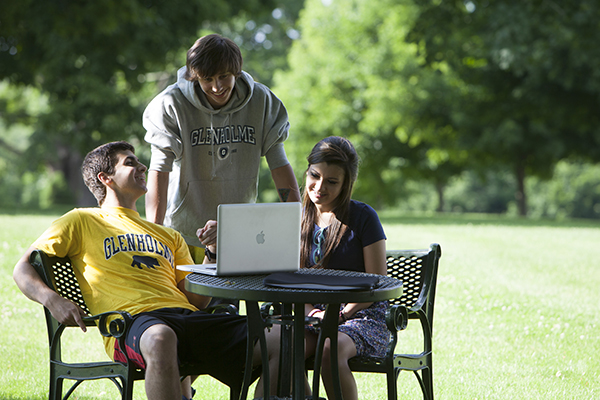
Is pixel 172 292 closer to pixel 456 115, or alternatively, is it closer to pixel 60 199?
pixel 456 115

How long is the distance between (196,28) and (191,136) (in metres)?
15.7

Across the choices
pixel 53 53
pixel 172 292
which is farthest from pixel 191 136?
pixel 53 53

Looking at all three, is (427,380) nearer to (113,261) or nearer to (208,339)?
(208,339)

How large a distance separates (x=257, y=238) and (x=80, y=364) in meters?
1.12

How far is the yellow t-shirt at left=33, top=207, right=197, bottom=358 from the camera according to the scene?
3.07 m

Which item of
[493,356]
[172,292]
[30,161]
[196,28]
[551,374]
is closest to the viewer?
[172,292]

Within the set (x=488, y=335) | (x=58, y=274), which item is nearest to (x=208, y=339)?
(x=58, y=274)

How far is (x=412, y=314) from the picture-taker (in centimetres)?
→ 365

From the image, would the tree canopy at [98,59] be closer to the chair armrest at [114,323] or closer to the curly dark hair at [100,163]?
the curly dark hair at [100,163]

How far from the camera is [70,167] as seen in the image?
27547 millimetres

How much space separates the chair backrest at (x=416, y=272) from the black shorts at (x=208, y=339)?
3.39 feet

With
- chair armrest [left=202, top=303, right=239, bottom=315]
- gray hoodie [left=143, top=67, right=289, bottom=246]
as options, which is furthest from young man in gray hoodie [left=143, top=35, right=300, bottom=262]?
chair armrest [left=202, top=303, right=239, bottom=315]

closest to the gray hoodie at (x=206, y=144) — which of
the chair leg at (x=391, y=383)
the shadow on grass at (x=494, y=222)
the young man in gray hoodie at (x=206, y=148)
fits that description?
the young man in gray hoodie at (x=206, y=148)

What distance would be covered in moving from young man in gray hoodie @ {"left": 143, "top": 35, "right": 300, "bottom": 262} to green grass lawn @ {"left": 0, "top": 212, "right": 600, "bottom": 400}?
141cm
